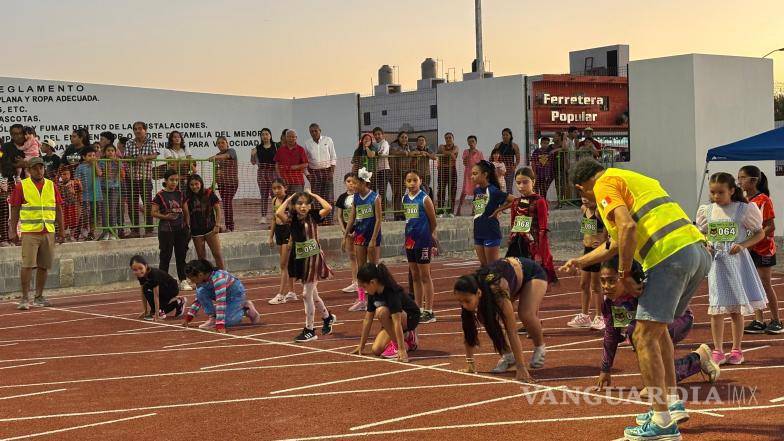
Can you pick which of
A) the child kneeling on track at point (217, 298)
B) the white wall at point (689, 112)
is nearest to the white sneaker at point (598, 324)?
the child kneeling on track at point (217, 298)

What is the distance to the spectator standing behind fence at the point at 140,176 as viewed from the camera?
62.6ft

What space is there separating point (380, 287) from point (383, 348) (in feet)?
2.07

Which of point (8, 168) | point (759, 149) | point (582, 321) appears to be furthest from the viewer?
point (759, 149)

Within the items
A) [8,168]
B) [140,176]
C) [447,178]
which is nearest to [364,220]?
[140,176]

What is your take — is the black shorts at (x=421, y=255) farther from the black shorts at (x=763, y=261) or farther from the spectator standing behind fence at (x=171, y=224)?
the spectator standing behind fence at (x=171, y=224)

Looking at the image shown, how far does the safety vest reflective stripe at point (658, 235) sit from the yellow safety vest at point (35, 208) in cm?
1097

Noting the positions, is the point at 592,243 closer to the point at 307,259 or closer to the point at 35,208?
the point at 307,259

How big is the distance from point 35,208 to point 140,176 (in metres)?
3.35

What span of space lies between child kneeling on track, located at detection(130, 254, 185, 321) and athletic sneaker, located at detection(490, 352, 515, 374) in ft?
19.4

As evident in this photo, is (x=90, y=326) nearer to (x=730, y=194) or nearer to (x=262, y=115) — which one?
(x=730, y=194)

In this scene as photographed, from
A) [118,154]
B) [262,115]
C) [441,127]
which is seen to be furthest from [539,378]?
[262,115]

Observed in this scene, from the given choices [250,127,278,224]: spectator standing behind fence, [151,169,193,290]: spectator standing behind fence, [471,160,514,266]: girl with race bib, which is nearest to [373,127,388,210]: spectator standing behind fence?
[250,127,278,224]: spectator standing behind fence

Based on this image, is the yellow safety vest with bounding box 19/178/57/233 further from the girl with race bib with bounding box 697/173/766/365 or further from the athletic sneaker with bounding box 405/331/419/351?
the girl with race bib with bounding box 697/173/766/365

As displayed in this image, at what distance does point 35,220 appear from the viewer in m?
16.0
